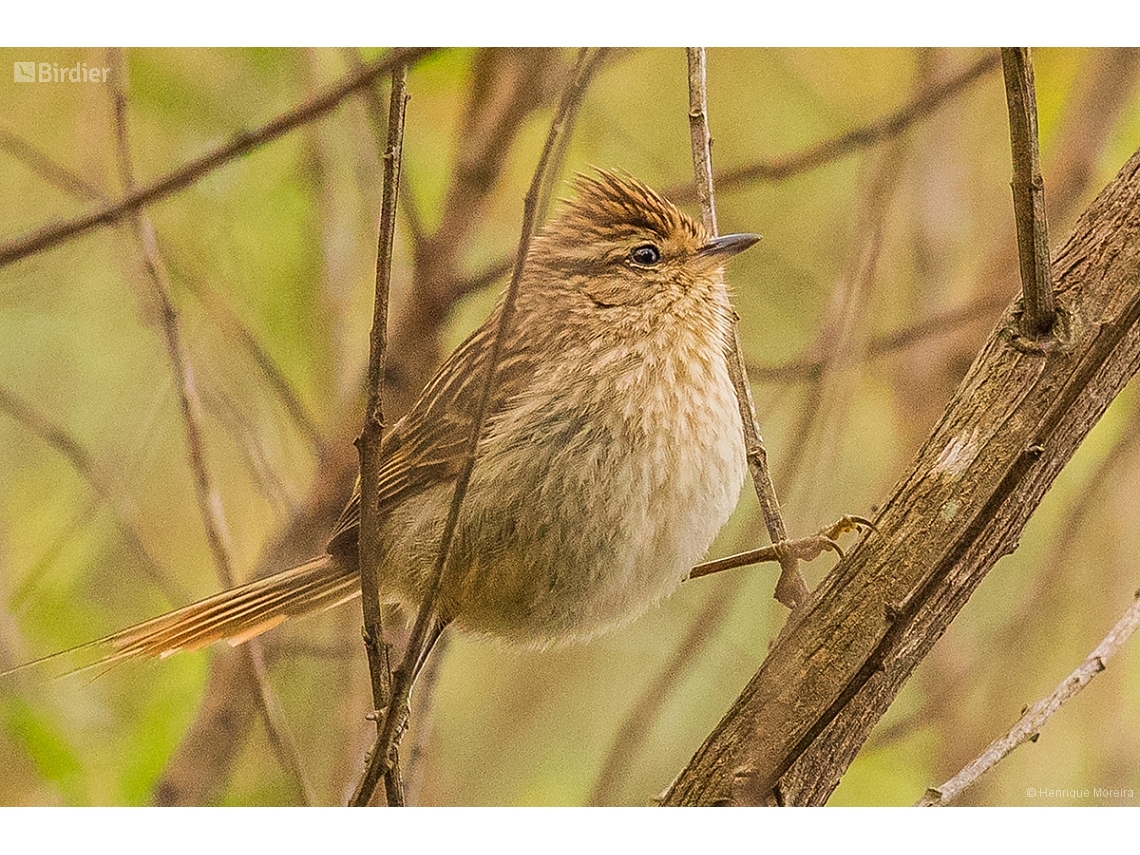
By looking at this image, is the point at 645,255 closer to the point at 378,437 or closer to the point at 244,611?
the point at 378,437

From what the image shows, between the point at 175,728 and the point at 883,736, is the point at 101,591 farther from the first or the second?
the point at 883,736

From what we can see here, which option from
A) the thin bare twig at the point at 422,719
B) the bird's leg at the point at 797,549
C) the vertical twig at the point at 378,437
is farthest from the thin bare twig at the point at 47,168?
the bird's leg at the point at 797,549

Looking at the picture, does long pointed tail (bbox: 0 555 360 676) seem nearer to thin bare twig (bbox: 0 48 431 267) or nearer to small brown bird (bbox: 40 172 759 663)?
small brown bird (bbox: 40 172 759 663)

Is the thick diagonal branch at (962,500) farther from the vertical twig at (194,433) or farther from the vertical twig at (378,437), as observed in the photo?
the vertical twig at (194,433)

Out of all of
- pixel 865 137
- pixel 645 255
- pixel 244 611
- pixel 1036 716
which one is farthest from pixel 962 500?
pixel 244 611
